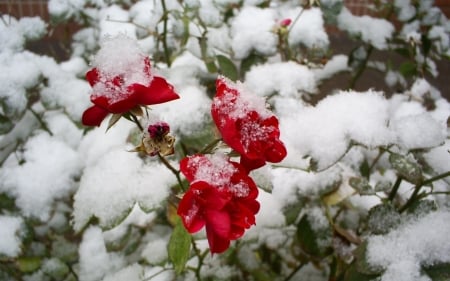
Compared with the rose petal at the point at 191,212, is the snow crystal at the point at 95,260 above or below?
below

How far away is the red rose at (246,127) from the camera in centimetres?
48

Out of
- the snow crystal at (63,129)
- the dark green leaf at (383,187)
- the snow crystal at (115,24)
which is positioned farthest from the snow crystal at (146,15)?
the dark green leaf at (383,187)

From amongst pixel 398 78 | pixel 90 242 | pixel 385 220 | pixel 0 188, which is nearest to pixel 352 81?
pixel 398 78

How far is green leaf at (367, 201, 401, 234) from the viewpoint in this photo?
0.68 m

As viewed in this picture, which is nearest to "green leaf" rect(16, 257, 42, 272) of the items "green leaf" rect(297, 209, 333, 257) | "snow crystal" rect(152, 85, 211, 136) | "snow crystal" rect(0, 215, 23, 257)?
"snow crystal" rect(0, 215, 23, 257)

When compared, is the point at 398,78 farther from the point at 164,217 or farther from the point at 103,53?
the point at 103,53

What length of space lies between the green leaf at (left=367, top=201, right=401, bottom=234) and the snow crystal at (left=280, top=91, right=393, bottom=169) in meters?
0.10

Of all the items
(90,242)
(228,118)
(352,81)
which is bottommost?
(90,242)

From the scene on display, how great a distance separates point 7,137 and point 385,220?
752 mm

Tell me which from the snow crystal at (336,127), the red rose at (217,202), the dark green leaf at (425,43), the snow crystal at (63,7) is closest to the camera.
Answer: the red rose at (217,202)

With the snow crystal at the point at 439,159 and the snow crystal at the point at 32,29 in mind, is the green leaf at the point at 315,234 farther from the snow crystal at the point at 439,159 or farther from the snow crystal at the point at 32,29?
the snow crystal at the point at 32,29

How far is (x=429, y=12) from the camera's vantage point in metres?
1.27

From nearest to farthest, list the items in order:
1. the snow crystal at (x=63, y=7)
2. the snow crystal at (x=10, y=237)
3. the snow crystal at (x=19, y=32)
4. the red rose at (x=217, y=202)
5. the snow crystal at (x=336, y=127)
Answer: the red rose at (x=217, y=202) < the snow crystal at (x=336, y=127) < the snow crystal at (x=10, y=237) < the snow crystal at (x=19, y=32) < the snow crystal at (x=63, y=7)

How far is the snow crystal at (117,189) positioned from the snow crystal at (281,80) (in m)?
0.27
